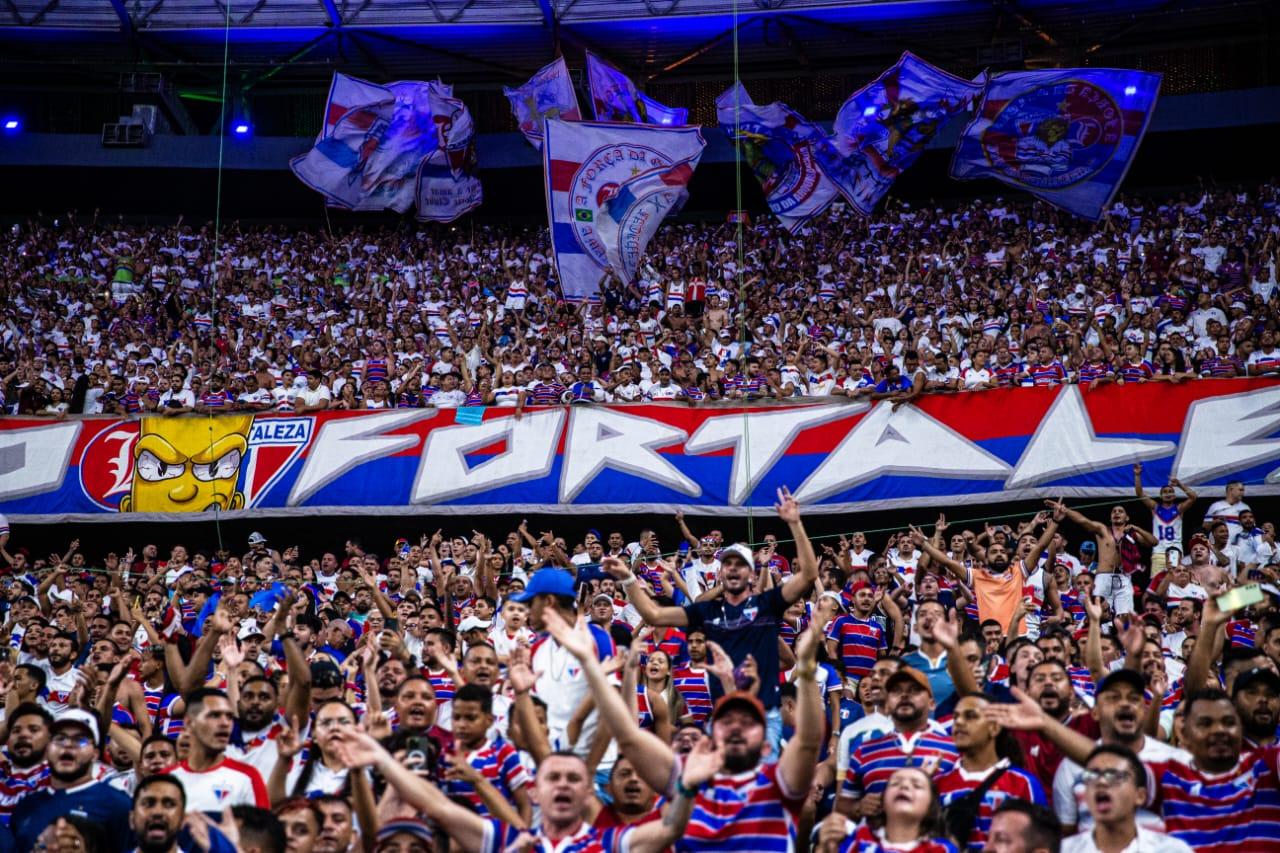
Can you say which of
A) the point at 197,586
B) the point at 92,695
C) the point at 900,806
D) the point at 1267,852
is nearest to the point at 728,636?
the point at 900,806

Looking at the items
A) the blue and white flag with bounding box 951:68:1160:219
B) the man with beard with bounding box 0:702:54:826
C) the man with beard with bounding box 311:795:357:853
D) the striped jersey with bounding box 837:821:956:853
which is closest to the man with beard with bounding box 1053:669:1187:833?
the striped jersey with bounding box 837:821:956:853

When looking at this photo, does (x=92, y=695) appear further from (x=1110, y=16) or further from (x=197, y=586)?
(x=1110, y=16)

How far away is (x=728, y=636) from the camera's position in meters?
6.66

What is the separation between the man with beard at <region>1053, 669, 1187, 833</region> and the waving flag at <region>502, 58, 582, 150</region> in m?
16.7

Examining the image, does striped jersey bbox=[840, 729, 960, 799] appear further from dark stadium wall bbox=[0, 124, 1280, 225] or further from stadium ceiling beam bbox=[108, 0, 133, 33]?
stadium ceiling beam bbox=[108, 0, 133, 33]

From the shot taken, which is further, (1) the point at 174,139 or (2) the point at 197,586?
(1) the point at 174,139

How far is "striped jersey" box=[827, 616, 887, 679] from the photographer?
9.85 meters

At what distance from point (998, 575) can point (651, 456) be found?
508cm

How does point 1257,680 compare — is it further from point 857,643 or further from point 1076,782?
point 857,643

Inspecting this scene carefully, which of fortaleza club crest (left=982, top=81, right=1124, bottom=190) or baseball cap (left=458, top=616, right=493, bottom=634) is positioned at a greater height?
fortaleza club crest (left=982, top=81, right=1124, bottom=190)

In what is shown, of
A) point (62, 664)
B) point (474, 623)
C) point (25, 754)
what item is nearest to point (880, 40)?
point (474, 623)

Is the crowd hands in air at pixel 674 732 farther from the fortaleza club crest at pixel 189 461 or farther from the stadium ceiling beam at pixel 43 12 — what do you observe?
the stadium ceiling beam at pixel 43 12

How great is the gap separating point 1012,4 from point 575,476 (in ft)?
40.2

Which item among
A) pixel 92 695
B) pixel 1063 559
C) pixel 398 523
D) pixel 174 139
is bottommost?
pixel 92 695
